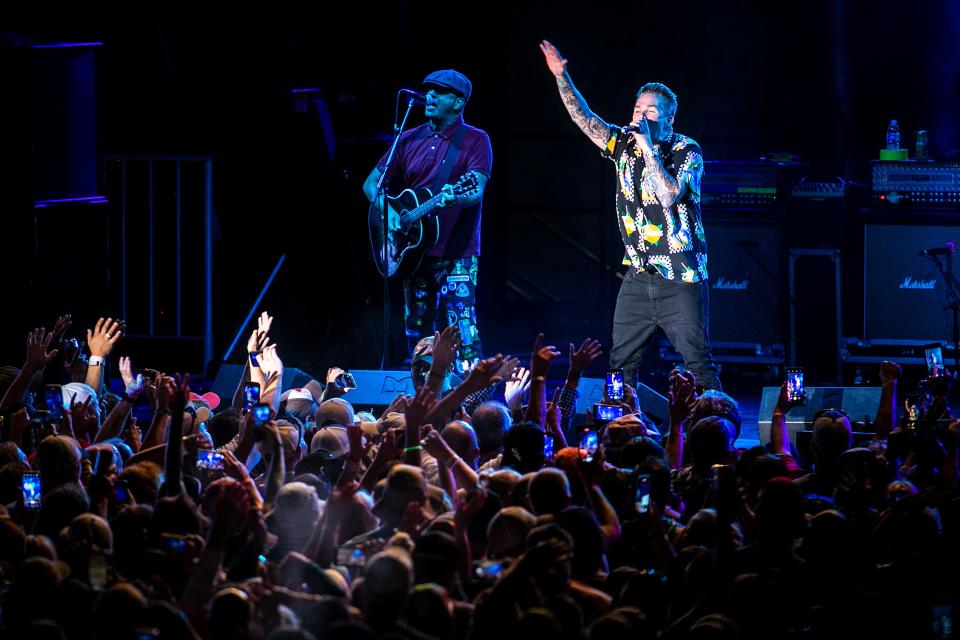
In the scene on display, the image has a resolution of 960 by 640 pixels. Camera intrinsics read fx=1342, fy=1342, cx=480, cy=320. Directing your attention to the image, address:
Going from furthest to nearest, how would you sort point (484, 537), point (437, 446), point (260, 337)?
point (260, 337)
point (437, 446)
point (484, 537)

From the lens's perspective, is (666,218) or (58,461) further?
(666,218)

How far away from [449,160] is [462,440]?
3.58m

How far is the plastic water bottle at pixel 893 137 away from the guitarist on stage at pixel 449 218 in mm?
3406

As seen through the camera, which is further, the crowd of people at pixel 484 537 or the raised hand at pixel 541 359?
the raised hand at pixel 541 359

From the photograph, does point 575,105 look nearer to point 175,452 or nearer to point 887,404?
point 887,404

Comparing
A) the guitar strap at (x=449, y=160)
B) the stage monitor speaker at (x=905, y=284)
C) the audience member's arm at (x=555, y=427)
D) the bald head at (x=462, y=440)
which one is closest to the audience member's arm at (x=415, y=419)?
the bald head at (x=462, y=440)

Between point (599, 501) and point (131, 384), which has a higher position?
point (131, 384)

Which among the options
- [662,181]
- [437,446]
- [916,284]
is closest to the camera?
[437,446]

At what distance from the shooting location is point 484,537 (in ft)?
13.4

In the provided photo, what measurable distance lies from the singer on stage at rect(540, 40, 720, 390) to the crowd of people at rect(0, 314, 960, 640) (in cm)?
172

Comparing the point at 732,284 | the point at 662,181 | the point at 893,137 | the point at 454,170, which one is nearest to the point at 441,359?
the point at 662,181

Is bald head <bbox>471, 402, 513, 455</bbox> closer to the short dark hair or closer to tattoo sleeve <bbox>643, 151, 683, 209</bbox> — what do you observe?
tattoo sleeve <bbox>643, 151, 683, 209</bbox>

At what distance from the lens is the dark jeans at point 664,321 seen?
22.6 ft

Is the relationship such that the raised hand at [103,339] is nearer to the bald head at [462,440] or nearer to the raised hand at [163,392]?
the raised hand at [163,392]
